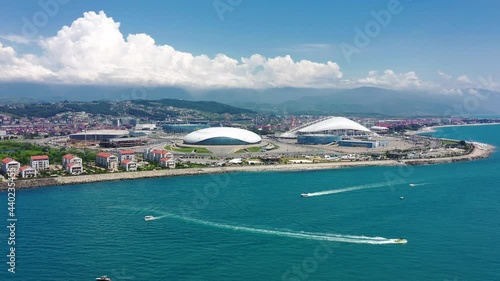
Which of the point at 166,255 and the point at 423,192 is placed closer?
the point at 166,255

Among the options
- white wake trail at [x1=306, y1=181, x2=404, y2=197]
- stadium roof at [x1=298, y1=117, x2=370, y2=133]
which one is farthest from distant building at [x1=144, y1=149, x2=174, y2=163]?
stadium roof at [x1=298, y1=117, x2=370, y2=133]

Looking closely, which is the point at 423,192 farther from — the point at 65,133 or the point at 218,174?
the point at 65,133

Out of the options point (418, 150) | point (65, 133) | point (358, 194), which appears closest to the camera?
point (358, 194)

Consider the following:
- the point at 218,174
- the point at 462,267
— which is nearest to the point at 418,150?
the point at 218,174

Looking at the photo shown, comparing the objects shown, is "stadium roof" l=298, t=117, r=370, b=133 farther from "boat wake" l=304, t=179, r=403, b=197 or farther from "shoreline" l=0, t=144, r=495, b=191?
"boat wake" l=304, t=179, r=403, b=197

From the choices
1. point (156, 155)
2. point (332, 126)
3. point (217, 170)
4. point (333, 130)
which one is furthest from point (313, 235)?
point (332, 126)

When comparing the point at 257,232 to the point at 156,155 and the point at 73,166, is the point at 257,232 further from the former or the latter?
the point at 156,155
